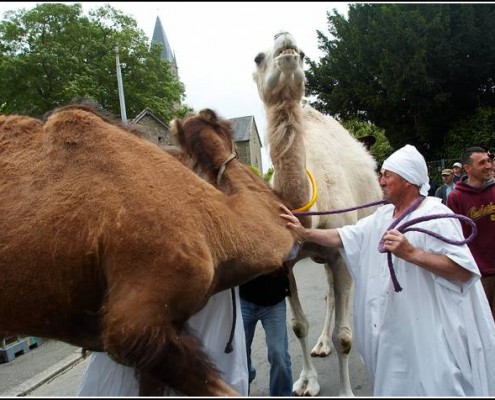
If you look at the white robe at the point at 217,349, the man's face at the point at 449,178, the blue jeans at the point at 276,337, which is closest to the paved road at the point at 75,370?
the blue jeans at the point at 276,337

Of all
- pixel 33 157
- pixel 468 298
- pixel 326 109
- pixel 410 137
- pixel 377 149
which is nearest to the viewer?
pixel 33 157

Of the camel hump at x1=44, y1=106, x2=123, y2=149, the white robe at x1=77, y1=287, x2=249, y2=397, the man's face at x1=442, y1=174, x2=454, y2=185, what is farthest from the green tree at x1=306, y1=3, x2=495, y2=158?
the camel hump at x1=44, y1=106, x2=123, y2=149

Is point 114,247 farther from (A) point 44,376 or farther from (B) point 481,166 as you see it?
(A) point 44,376

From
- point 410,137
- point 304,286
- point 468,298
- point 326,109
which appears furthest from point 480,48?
point 468,298

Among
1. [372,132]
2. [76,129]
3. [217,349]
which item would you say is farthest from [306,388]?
[372,132]

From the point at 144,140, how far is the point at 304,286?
736 cm

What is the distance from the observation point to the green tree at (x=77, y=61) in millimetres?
26141

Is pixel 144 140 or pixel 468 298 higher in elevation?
pixel 144 140

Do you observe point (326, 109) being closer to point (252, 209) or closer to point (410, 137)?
point (410, 137)

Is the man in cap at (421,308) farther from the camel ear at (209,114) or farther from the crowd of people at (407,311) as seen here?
the camel ear at (209,114)

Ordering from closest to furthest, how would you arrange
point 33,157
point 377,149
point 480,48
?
point 33,157, point 480,48, point 377,149

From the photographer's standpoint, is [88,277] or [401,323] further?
[401,323]

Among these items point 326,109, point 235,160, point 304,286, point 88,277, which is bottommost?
point 304,286

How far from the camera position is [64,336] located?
7.41 feet
